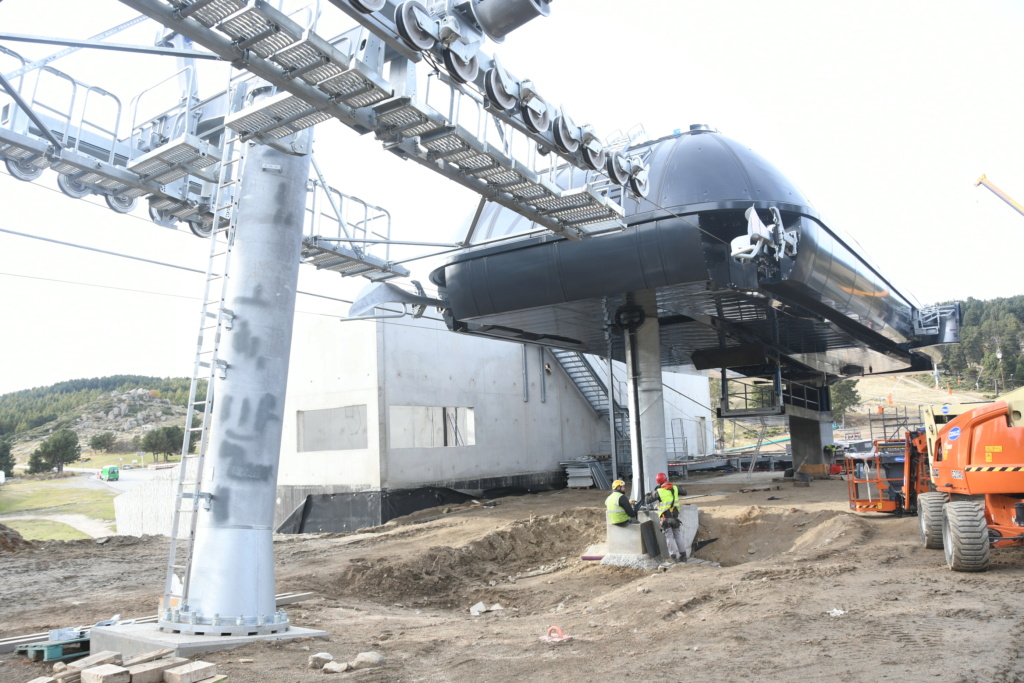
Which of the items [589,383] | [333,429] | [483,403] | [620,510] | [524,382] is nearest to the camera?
[620,510]

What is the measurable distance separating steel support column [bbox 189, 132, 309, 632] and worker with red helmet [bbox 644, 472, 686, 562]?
893 cm

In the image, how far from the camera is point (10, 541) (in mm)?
18422

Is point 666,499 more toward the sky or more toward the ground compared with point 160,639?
more toward the sky

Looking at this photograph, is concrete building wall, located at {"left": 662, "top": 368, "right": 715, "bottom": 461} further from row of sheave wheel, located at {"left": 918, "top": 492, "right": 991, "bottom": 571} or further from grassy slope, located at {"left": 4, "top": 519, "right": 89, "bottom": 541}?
grassy slope, located at {"left": 4, "top": 519, "right": 89, "bottom": 541}

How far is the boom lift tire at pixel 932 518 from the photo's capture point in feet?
39.5

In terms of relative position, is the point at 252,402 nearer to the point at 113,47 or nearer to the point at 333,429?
the point at 113,47

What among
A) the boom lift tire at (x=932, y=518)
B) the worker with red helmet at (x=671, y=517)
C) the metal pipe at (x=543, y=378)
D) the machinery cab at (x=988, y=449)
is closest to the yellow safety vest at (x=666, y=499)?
the worker with red helmet at (x=671, y=517)

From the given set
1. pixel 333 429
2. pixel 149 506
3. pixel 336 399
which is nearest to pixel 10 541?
pixel 336 399

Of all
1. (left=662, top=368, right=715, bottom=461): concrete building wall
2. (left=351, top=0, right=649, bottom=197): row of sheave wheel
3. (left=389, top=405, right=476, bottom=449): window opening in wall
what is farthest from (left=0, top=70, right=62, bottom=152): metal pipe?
(left=662, top=368, right=715, bottom=461): concrete building wall

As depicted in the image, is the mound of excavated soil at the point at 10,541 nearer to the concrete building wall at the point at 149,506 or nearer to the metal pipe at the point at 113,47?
the concrete building wall at the point at 149,506

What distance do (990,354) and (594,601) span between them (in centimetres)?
11833

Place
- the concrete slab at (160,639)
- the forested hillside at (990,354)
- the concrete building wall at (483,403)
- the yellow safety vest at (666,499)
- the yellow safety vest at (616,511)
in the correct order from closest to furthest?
the concrete slab at (160,639) → the yellow safety vest at (666,499) → the yellow safety vest at (616,511) → the concrete building wall at (483,403) → the forested hillside at (990,354)

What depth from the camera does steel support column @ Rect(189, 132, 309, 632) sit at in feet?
27.5

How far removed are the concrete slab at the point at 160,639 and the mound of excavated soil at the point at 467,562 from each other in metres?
5.36
